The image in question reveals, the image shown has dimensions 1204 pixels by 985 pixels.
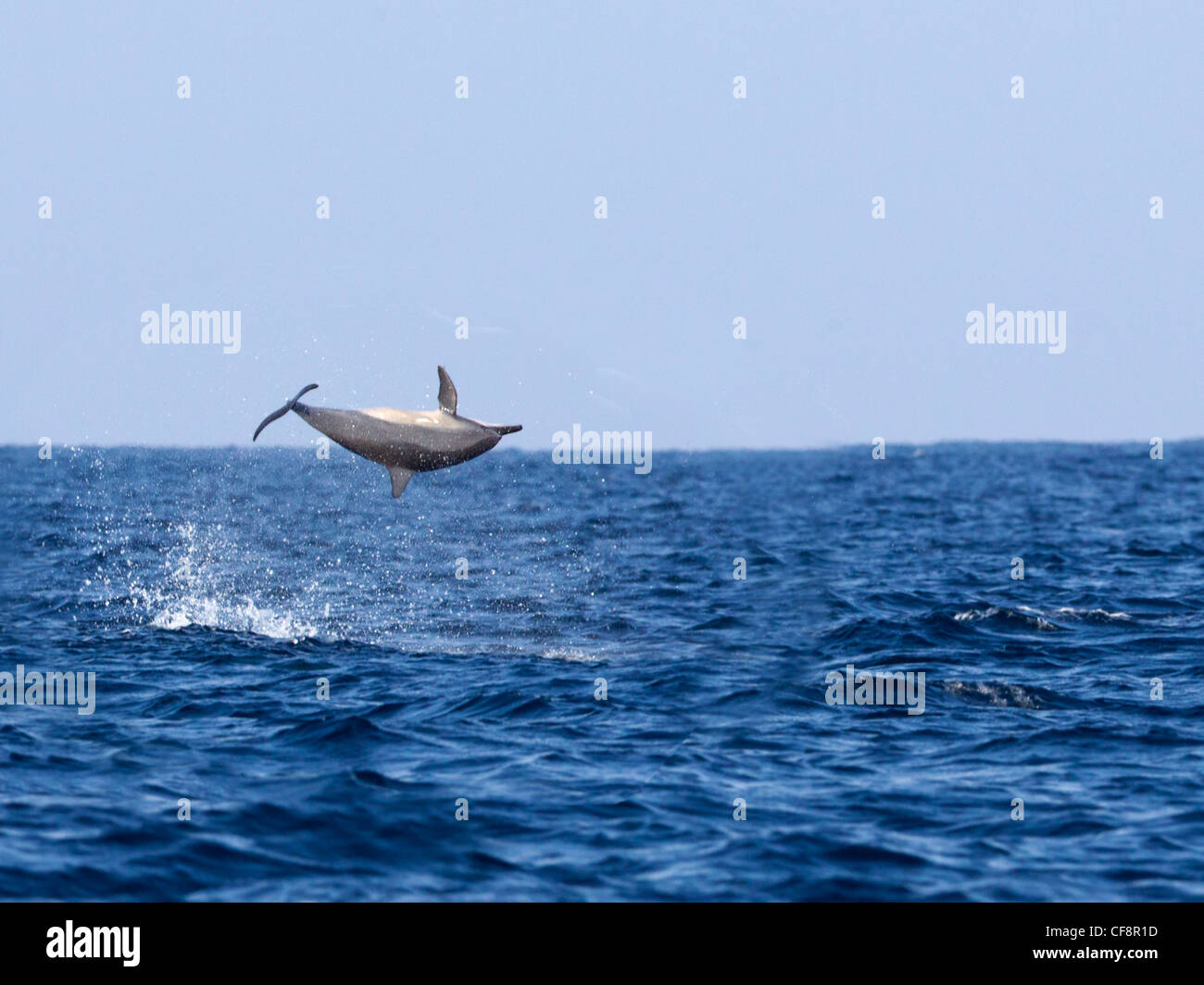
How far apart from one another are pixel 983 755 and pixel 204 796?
8.45 m

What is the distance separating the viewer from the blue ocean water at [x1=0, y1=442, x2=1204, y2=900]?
12297mm

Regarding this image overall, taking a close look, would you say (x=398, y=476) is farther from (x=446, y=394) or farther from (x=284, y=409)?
(x=284, y=409)

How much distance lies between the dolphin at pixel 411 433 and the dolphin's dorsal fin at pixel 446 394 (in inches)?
0.9

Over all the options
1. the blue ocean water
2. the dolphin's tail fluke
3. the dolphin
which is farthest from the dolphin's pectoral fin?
the blue ocean water

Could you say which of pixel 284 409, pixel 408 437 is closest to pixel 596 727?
pixel 408 437

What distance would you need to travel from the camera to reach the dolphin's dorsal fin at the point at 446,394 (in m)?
17.1

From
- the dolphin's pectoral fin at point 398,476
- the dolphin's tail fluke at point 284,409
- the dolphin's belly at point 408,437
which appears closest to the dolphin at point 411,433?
the dolphin's belly at point 408,437

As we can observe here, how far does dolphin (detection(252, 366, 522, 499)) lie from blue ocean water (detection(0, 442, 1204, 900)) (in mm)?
3343

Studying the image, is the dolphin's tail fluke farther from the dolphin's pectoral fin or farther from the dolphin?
the dolphin's pectoral fin

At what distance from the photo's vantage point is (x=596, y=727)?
17344 millimetres

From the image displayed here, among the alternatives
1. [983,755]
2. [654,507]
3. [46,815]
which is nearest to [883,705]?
[983,755]

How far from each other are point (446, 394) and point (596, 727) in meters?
4.43

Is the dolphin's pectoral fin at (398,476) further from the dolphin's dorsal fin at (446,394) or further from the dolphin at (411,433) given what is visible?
the dolphin's dorsal fin at (446,394)

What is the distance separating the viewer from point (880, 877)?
1205 centimetres
